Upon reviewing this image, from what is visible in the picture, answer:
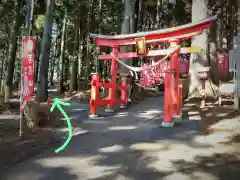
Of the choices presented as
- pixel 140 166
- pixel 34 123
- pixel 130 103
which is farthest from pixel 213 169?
pixel 130 103

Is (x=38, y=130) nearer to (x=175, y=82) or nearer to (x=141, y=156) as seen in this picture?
(x=141, y=156)

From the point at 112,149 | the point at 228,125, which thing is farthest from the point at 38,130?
the point at 228,125

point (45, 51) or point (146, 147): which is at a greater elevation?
point (45, 51)

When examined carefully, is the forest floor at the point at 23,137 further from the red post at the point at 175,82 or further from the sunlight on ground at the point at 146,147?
the red post at the point at 175,82

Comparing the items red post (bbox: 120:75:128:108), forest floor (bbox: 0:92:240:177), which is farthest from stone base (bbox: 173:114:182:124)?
red post (bbox: 120:75:128:108)

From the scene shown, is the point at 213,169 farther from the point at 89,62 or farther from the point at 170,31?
the point at 89,62

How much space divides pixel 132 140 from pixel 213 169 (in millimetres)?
2432

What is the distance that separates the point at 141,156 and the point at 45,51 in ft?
31.9

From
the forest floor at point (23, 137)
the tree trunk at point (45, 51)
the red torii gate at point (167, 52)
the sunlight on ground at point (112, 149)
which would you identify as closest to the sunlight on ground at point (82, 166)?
the sunlight on ground at point (112, 149)

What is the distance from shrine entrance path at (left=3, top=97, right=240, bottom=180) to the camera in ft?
16.5

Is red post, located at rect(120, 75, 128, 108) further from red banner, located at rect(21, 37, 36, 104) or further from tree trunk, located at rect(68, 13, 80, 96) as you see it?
tree trunk, located at rect(68, 13, 80, 96)

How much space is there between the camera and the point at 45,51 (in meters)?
14.2

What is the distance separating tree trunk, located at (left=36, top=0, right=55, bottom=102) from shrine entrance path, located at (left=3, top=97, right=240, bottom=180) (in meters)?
6.33

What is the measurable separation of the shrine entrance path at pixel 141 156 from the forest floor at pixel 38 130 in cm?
23
